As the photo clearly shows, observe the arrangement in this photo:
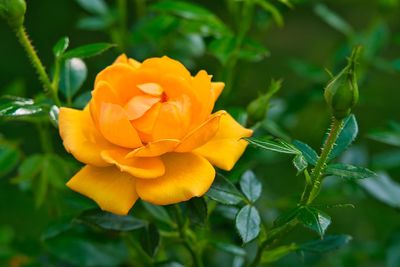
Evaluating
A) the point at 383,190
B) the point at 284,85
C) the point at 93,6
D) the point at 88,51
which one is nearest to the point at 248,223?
the point at 88,51

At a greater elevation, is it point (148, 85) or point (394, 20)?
point (148, 85)

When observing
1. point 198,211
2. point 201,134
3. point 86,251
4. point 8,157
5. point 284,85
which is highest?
point 201,134

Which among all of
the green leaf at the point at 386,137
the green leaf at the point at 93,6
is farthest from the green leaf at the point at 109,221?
the green leaf at the point at 93,6

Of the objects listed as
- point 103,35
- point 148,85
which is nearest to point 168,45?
A: point 148,85

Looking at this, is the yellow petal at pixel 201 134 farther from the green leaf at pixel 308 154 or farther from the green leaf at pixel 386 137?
the green leaf at pixel 386 137

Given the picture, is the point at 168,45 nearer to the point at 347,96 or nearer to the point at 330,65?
the point at 330,65

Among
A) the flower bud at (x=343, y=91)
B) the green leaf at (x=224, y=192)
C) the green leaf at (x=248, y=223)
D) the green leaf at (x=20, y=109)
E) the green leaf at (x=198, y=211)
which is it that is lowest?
the green leaf at (x=198, y=211)

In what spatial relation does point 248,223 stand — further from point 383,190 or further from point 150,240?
point 383,190
